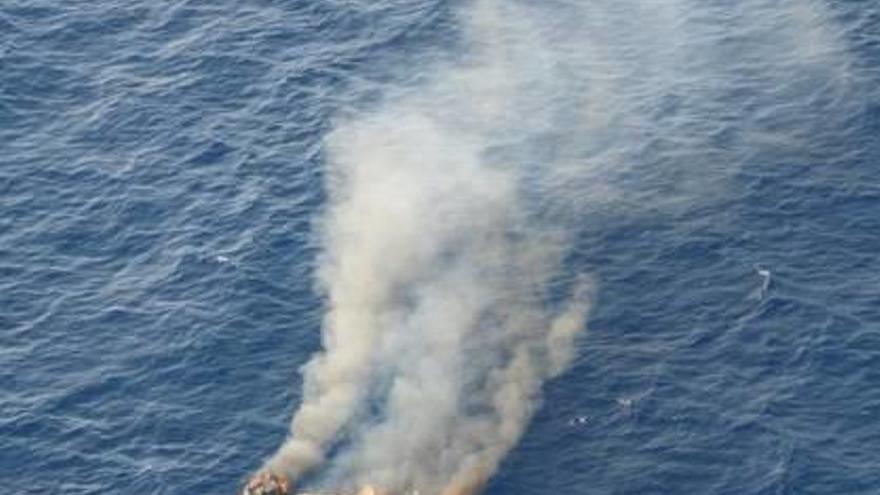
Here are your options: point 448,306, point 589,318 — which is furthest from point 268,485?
point 589,318

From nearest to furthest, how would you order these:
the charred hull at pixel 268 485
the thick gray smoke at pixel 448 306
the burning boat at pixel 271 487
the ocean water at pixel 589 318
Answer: the burning boat at pixel 271 487 → the charred hull at pixel 268 485 → the ocean water at pixel 589 318 → the thick gray smoke at pixel 448 306

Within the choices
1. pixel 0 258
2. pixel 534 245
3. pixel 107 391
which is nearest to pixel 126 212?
pixel 0 258

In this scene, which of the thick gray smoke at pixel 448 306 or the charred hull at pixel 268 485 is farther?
the thick gray smoke at pixel 448 306

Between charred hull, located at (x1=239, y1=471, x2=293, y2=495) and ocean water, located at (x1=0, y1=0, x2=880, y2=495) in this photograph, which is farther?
ocean water, located at (x1=0, y1=0, x2=880, y2=495)

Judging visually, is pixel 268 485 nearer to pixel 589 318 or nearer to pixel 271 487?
pixel 271 487

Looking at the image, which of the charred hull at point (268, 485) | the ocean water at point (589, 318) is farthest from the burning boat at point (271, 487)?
the ocean water at point (589, 318)

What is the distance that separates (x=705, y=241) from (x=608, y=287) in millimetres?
12320

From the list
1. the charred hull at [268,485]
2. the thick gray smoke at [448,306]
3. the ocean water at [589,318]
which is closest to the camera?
the charred hull at [268,485]

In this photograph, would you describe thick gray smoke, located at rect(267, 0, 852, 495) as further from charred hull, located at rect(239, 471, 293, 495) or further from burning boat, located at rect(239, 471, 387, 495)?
charred hull, located at rect(239, 471, 293, 495)

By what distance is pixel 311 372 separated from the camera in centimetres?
17162

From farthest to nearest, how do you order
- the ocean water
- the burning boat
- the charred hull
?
1. the ocean water
2. the charred hull
3. the burning boat

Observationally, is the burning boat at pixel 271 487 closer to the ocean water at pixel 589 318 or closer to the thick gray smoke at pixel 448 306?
the thick gray smoke at pixel 448 306

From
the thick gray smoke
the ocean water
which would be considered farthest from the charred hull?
the ocean water

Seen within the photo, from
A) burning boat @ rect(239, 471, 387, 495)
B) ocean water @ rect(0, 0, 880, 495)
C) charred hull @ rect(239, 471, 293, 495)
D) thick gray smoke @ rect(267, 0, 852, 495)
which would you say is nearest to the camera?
burning boat @ rect(239, 471, 387, 495)
